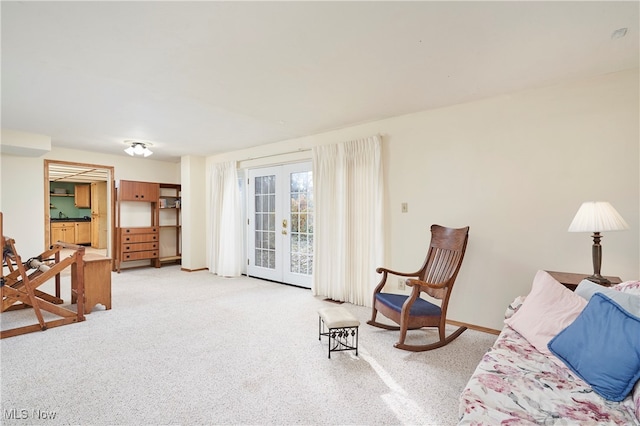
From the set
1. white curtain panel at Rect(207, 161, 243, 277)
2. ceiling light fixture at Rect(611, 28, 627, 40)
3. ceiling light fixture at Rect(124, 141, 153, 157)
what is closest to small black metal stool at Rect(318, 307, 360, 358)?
ceiling light fixture at Rect(611, 28, 627, 40)

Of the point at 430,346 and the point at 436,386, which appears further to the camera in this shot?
the point at 430,346

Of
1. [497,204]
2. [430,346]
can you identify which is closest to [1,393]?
[430,346]

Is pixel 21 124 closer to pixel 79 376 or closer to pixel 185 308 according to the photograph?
pixel 185 308

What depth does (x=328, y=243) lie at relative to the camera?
14.4 feet

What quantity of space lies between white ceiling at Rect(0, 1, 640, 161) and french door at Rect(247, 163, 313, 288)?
1.53 metres

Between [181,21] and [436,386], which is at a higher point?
[181,21]

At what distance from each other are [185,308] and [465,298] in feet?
11.0

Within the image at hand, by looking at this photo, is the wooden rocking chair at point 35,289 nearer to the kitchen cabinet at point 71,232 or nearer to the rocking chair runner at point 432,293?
the rocking chair runner at point 432,293

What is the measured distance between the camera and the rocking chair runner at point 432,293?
2723 millimetres

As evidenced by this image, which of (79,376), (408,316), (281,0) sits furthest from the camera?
(408,316)

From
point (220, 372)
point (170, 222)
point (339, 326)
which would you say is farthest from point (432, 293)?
point (170, 222)

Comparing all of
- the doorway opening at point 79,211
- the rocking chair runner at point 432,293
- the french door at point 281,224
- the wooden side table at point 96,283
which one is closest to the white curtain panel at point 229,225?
the french door at point 281,224

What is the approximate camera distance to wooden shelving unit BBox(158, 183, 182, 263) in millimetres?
7023

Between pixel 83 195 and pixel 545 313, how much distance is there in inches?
497
